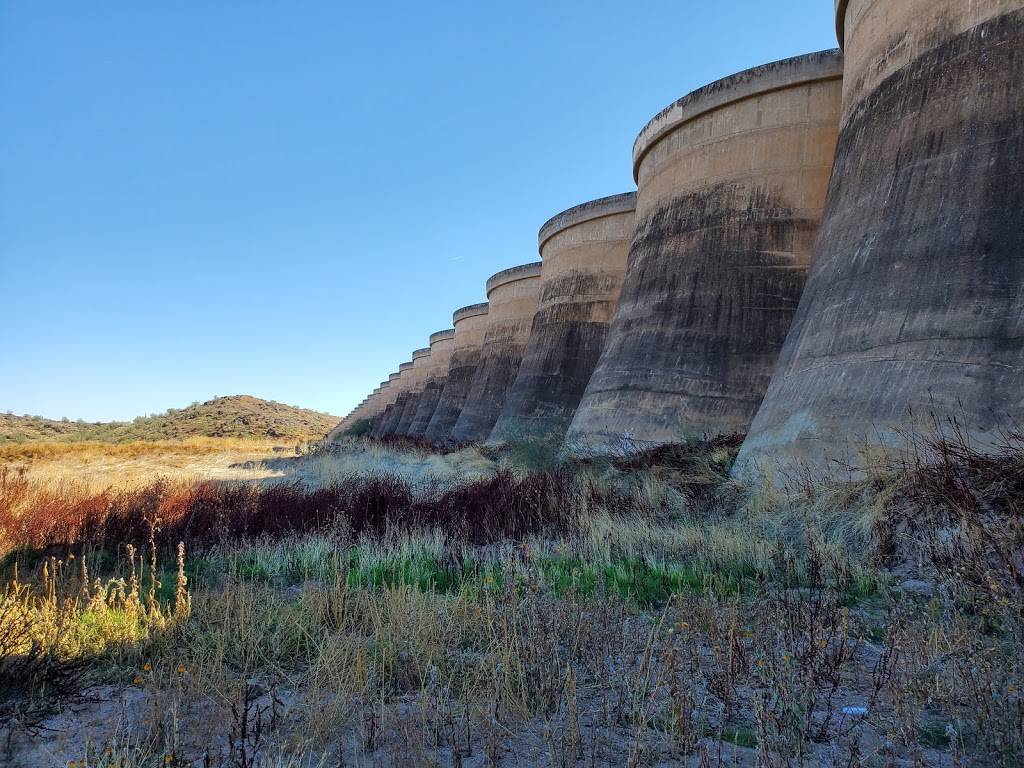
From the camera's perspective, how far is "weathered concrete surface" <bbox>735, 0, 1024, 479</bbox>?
6.52 meters

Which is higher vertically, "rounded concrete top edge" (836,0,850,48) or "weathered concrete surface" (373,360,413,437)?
"rounded concrete top edge" (836,0,850,48)

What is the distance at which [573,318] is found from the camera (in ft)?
71.8

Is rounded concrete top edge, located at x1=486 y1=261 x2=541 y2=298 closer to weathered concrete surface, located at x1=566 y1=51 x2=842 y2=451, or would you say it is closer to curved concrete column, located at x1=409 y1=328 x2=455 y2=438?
curved concrete column, located at x1=409 y1=328 x2=455 y2=438

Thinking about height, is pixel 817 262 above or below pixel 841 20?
below

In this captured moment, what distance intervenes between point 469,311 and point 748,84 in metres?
23.6

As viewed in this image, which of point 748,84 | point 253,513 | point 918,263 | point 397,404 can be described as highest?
point 748,84

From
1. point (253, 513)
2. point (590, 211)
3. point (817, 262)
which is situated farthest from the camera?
point (590, 211)

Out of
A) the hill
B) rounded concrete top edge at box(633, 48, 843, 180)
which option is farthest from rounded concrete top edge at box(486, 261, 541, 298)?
the hill

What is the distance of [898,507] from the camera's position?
5.59 meters

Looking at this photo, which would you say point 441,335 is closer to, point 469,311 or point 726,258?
point 469,311

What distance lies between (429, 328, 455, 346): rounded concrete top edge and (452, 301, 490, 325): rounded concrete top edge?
3.20m

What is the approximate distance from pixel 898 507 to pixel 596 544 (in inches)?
95.1

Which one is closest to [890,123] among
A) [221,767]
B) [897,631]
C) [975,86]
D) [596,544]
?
[975,86]

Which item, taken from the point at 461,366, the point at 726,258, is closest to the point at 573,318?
the point at 726,258
